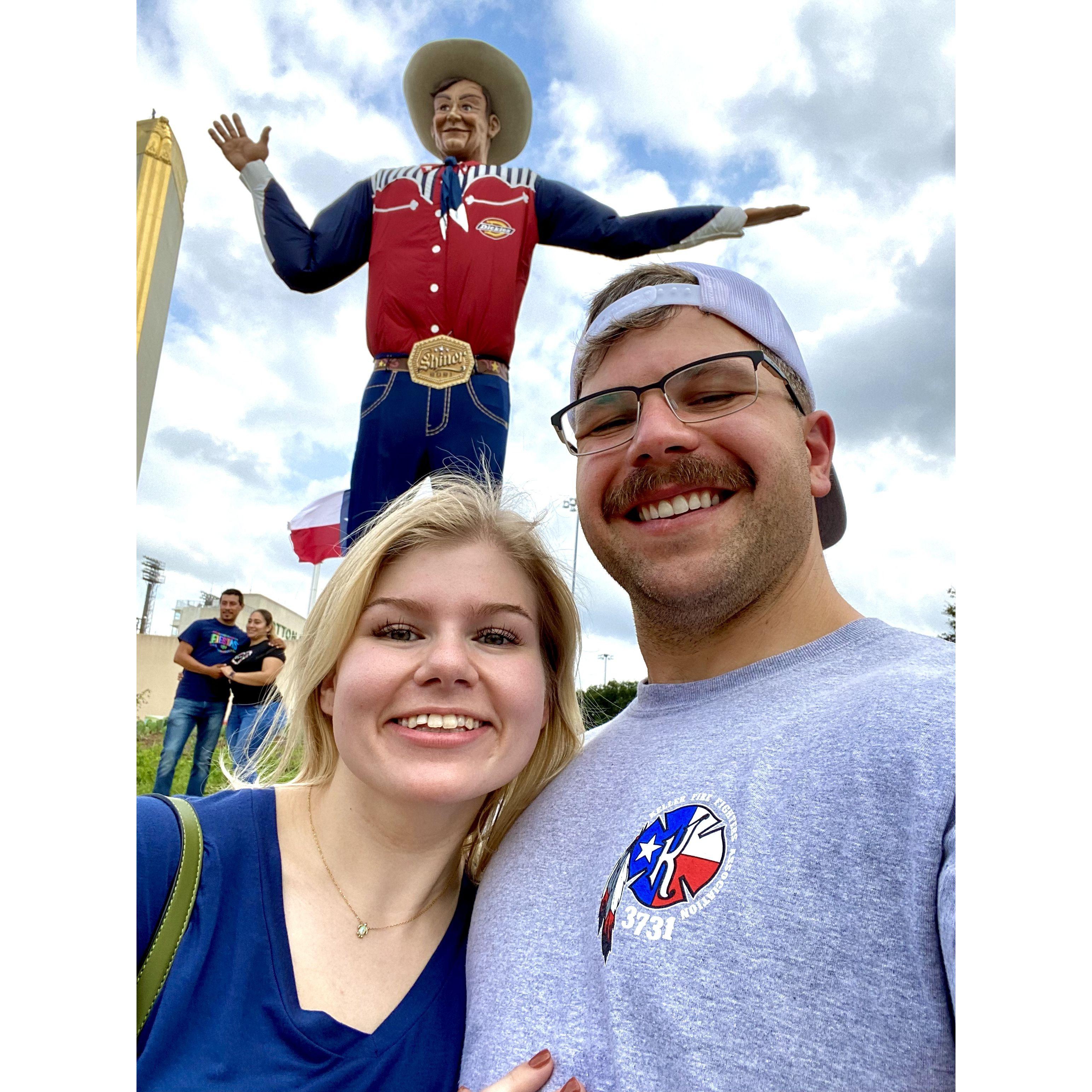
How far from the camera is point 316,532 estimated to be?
149 inches

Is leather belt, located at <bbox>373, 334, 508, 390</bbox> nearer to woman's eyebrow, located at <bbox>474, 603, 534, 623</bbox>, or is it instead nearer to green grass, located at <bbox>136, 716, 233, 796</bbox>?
woman's eyebrow, located at <bbox>474, 603, 534, 623</bbox>

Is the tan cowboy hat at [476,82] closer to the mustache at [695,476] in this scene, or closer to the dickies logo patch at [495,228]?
the dickies logo patch at [495,228]

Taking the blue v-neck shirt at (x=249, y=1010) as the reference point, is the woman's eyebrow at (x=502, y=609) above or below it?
above

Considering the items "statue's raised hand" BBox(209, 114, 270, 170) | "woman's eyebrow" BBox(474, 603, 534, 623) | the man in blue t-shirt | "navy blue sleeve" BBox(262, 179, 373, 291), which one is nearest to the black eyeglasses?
"woman's eyebrow" BBox(474, 603, 534, 623)

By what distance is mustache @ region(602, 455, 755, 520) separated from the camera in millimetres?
1406

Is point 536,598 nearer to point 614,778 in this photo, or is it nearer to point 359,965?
point 614,778

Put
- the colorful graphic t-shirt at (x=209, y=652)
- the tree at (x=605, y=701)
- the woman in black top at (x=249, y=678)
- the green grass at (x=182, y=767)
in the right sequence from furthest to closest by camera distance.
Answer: the colorful graphic t-shirt at (x=209, y=652) → the woman in black top at (x=249, y=678) → the green grass at (x=182, y=767) → the tree at (x=605, y=701)

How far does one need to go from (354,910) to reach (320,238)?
223 centimetres

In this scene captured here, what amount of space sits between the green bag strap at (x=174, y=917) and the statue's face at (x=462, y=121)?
2374 mm

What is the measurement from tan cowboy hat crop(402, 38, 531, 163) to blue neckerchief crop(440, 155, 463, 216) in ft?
1.28

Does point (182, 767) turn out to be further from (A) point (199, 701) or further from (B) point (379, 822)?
(B) point (379, 822)

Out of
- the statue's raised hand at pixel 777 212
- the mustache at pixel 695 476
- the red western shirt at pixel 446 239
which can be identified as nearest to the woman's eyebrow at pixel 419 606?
the mustache at pixel 695 476

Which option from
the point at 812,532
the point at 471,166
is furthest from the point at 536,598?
the point at 471,166

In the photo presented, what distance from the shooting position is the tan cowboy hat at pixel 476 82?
105 inches
